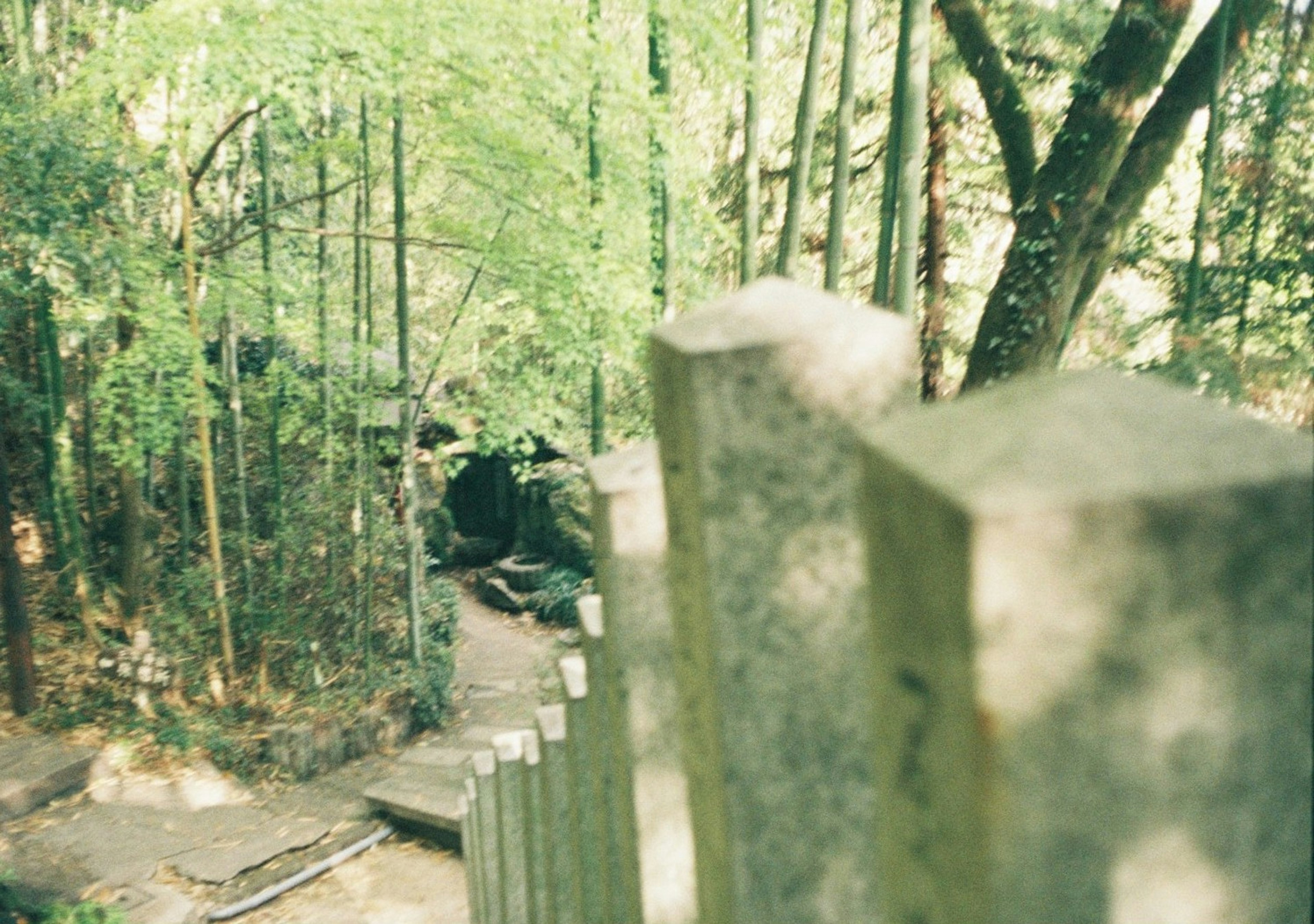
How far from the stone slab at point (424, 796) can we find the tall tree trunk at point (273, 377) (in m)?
2.33

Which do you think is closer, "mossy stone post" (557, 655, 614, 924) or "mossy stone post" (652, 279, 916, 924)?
"mossy stone post" (652, 279, 916, 924)

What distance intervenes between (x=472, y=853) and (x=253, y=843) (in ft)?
10.2

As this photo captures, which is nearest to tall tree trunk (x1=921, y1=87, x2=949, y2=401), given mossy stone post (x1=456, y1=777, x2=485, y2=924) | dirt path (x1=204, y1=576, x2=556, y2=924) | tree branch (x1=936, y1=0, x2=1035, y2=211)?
tree branch (x1=936, y1=0, x2=1035, y2=211)

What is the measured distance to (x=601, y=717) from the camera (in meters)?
1.26

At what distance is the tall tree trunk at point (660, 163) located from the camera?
5504 mm

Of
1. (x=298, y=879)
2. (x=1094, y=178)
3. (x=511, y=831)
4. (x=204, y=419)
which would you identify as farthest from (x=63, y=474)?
(x=1094, y=178)

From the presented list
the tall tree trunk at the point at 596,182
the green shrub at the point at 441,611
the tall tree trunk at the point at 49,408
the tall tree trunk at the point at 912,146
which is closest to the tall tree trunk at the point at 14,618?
the tall tree trunk at the point at 49,408

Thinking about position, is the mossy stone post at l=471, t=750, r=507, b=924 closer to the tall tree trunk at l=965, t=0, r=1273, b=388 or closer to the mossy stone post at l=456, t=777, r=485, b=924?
the mossy stone post at l=456, t=777, r=485, b=924

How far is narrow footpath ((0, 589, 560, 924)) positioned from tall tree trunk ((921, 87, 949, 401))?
3.48 metres

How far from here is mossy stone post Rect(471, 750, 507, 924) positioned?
2.88m

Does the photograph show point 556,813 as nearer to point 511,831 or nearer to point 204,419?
point 511,831

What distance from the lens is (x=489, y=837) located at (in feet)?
10.3

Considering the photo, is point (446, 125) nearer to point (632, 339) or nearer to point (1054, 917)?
point (632, 339)

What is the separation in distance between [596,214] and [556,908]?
4.78 metres
